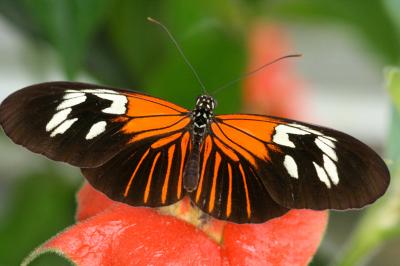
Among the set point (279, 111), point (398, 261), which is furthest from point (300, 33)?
point (279, 111)

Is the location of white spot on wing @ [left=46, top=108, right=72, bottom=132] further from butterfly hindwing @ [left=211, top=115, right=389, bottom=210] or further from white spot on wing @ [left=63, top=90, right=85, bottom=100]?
butterfly hindwing @ [left=211, top=115, right=389, bottom=210]

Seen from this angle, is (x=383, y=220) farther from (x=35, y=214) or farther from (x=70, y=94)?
(x=35, y=214)

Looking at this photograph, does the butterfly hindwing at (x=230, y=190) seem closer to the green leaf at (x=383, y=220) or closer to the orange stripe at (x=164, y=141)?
the orange stripe at (x=164, y=141)

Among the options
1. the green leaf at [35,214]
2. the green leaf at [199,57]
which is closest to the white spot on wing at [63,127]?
the green leaf at [199,57]

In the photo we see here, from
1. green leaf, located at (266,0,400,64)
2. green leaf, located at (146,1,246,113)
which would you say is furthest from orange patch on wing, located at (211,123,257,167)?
green leaf, located at (266,0,400,64)

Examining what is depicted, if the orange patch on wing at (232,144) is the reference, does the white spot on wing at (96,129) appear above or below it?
above

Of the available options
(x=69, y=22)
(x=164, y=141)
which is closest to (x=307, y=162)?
(x=164, y=141)
